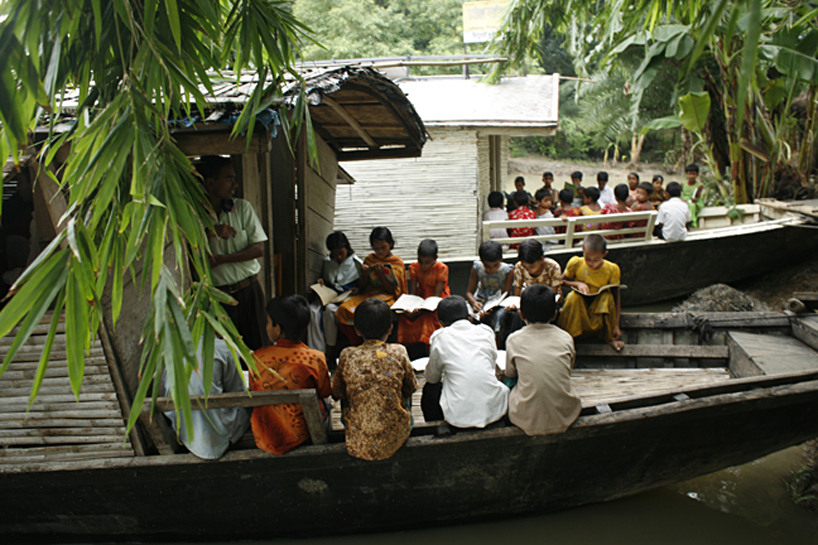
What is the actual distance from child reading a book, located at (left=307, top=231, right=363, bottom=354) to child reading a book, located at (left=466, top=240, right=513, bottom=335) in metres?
1.24

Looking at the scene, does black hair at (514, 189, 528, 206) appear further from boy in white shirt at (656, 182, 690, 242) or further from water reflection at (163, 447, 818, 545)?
water reflection at (163, 447, 818, 545)

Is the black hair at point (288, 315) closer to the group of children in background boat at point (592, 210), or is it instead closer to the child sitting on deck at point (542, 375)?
the child sitting on deck at point (542, 375)

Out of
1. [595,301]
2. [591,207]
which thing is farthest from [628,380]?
[591,207]

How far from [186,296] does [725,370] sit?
4.47 meters

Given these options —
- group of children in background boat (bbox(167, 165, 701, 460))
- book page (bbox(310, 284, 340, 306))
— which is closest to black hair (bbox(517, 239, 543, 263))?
group of children in background boat (bbox(167, 165, 701, 460))

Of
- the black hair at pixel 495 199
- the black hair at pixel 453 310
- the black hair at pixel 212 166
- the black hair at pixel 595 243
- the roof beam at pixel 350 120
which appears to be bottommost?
the black hair at pixel 453 310

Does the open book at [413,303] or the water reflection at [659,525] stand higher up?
the open book at [413,303]

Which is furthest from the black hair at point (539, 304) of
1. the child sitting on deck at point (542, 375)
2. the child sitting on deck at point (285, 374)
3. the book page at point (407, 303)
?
the book page at point (407, 303)

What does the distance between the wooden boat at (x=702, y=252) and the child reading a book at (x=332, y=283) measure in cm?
264

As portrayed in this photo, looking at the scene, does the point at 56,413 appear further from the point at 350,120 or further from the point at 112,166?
the point at 350,120

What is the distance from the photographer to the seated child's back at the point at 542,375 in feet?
10.6

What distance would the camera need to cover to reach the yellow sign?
34.8 ft

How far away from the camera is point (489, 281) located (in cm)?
528

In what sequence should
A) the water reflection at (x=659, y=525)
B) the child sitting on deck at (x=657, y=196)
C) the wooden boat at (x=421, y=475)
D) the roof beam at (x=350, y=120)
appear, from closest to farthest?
the wooden boat at (x=421, y=475), the water reflection at (x=659, y=525), the roof beam at (x=350, y=120), the child sitting on deck at (x=657, y=196)
